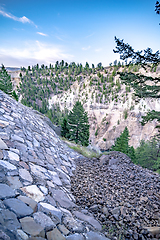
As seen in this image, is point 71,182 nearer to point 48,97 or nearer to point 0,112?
point 0,112

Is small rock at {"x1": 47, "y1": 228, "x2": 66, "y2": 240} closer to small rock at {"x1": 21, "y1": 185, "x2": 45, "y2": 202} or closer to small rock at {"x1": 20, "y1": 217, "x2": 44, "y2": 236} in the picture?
small rock at {"x1": 20, "y1": 217, "x2": 44, "y2": 236}

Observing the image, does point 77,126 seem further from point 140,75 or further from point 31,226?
point 31,226

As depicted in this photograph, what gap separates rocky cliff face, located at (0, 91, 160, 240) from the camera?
163cm

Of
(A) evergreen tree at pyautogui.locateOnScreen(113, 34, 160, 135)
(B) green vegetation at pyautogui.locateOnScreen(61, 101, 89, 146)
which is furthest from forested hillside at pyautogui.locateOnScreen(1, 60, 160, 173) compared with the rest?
(A) evergreen tree at pyautogui.locateOnScreen(113, 34, 160, 135)

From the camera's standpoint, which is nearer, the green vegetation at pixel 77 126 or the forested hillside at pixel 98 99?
the green vegetation at pixel 77 126

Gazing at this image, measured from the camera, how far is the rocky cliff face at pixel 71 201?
5.34 ft

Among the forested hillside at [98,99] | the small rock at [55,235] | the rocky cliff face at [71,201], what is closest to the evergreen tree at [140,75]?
the rocky cliff face at [71,201]

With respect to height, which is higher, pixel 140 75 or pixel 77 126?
pixel 140 75

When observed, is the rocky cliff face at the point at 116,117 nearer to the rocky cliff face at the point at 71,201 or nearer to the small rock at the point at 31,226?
the rocky cliff face at the point at 71,201

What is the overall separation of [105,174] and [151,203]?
5.67 feet

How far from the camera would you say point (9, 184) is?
6.52ft

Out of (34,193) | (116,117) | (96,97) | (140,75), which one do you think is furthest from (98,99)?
(34,193)

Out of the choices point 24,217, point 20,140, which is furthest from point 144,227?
point 20,140

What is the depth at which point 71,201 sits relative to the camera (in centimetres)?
300
